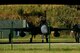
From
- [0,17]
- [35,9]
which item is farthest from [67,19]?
[0,17]

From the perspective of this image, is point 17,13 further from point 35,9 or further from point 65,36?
point 65,36

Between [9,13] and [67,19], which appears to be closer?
[67,19]

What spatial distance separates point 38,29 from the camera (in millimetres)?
32125

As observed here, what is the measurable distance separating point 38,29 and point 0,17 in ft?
92.0

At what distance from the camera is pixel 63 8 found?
60250mm
